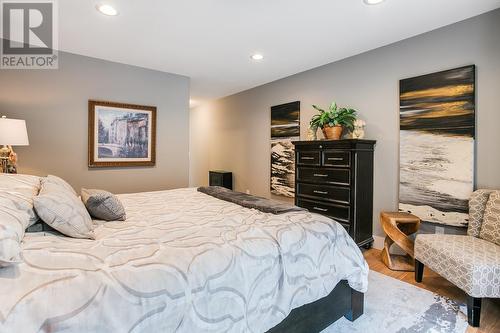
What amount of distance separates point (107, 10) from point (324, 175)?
2922 millimetres

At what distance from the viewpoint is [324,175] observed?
3334 mm

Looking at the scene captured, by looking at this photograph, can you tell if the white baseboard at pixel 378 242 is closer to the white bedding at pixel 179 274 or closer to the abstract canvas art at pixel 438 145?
the abstract canvas art at pixel 438 145

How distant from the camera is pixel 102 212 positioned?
1715 mm

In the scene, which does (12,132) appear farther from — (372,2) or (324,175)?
(372,2)

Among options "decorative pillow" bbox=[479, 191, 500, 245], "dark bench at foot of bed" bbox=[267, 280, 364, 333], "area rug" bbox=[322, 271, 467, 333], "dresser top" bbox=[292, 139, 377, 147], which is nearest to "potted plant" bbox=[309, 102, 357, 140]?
"dresser top" bbox=[292, 139, 377, 147]

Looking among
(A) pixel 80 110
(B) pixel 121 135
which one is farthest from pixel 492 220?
(A) pixel 80 110

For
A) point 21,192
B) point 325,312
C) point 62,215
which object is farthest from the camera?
point 325,312

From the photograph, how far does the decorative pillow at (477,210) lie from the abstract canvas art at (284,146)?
7.75 ft

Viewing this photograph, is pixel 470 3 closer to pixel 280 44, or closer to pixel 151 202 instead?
pixel 280 44

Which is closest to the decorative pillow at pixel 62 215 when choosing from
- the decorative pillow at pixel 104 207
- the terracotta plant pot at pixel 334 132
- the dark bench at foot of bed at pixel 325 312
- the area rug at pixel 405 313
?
the decorative pillow at pixel 104 207

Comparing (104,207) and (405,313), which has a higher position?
(104,207)

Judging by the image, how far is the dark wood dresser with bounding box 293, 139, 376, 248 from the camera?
9.97 ft

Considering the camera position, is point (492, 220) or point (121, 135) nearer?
point (492, 220)

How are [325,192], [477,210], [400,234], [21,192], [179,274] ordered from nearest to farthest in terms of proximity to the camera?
[179,274], [21,192], [477,210], [400,234], [325,192]
